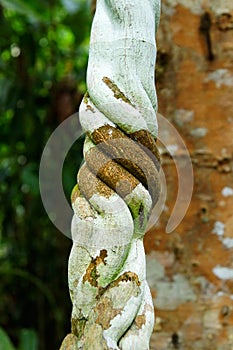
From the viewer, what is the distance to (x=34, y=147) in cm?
133

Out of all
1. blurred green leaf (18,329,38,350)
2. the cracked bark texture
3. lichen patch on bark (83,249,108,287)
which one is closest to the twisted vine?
lichen patch on bark (83,249,108,287)

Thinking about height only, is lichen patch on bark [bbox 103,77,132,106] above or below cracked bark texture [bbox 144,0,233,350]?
above

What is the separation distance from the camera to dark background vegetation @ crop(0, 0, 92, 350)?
4.32ft

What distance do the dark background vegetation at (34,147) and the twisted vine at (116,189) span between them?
2.59 feet

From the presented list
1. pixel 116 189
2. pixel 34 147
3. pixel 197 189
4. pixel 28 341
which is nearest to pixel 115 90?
pixel 116 189

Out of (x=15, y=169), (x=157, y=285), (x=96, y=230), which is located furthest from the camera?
(x=15, y=169)

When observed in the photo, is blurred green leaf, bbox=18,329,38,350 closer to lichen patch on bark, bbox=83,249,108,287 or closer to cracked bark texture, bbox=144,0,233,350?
cracked bark texture, bbox=144,0,233,350

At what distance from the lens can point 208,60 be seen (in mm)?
770

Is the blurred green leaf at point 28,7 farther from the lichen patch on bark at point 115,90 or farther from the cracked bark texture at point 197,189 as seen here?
the lichen patch on bark at point 115,90

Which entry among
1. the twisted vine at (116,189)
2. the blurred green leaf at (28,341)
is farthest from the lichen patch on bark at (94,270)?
the blurred green leaf at (28,341)

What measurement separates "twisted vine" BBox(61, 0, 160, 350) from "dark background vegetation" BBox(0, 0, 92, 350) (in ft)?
2.59

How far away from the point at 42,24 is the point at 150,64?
3.40 feet

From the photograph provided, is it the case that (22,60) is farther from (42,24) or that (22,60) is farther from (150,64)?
(150,64)

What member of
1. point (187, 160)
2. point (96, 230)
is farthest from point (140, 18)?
point (187, 160)
